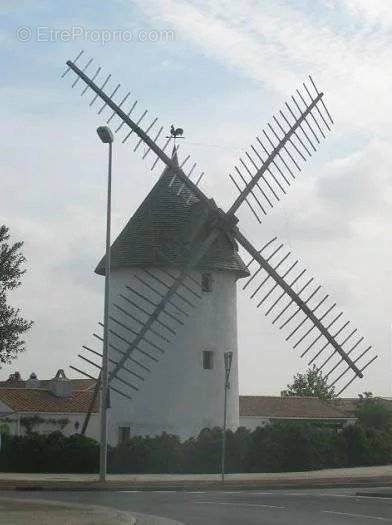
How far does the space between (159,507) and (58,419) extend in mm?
38829

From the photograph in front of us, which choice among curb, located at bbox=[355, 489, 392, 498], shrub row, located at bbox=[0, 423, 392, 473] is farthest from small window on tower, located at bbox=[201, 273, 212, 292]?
curb, located at bbox=[355, 489, 392, 498]

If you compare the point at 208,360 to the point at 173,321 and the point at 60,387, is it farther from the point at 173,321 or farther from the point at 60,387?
the point at 60,387

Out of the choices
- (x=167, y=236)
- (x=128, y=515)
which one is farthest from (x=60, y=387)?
(x=128, y=515)

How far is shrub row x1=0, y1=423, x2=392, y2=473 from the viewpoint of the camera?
37.8 metres

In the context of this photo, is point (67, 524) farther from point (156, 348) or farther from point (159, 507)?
point (156, 348)

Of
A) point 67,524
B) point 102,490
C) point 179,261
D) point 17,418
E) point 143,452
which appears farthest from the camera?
point 17,418

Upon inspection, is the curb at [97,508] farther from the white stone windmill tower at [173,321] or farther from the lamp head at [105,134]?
the white stone windmill tower at [173,321]

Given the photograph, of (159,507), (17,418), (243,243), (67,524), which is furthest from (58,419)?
(67,524)

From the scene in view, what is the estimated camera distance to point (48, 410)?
61.4 meters

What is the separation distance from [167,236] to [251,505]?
21113mm

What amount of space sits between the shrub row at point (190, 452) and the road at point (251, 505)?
342 inches

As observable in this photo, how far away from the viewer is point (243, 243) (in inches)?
1732

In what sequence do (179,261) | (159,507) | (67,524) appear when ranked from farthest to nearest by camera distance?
1. (179,261)
2. (159,507)
3. (67,524)

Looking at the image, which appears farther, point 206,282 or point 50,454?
point 206,282
